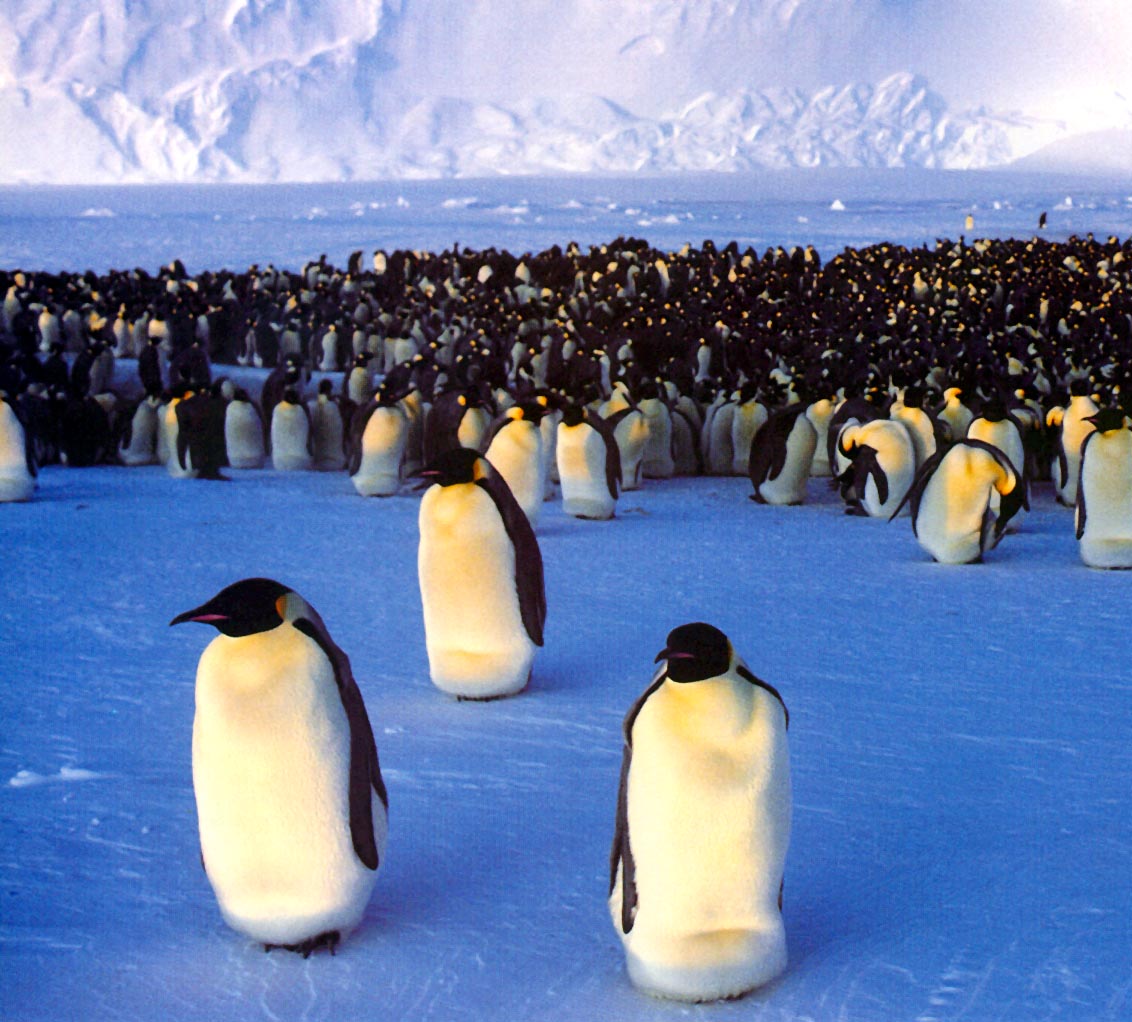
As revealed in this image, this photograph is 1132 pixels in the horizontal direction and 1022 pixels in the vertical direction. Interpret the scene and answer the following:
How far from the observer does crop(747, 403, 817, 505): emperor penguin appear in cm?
613

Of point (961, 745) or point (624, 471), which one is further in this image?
point (624, 471)

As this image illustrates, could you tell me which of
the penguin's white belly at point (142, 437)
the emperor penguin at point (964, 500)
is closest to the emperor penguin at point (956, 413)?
the emperor penguin at point (964, 500)

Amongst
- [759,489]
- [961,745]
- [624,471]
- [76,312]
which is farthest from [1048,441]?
[76,312]

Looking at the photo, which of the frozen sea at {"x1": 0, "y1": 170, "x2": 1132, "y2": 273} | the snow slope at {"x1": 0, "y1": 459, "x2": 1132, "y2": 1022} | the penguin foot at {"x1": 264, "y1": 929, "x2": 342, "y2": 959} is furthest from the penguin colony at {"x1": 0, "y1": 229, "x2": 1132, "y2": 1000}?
the frozen sea at {"x1": 0, "y1": 170, "x2": 1132, "y2": 273}

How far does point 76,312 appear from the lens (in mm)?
11422

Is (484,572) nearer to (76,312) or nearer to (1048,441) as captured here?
(1048,441)

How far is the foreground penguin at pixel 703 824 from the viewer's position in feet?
6.18

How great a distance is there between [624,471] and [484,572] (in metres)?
3.49

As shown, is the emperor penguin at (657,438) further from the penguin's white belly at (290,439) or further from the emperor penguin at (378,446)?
the penguin's white belly at (290,439)

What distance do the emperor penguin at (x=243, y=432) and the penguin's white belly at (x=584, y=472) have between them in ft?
7.52

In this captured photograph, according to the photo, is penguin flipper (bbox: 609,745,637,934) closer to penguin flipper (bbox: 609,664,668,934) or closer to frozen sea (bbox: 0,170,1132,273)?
penguin flipper (bbox: 609,664,668,934)

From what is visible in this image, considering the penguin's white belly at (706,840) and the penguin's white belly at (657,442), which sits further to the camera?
the penguin's white belly at (657,442)

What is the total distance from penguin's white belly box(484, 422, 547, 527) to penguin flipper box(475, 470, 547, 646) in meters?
1.89

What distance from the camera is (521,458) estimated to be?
205 inches
